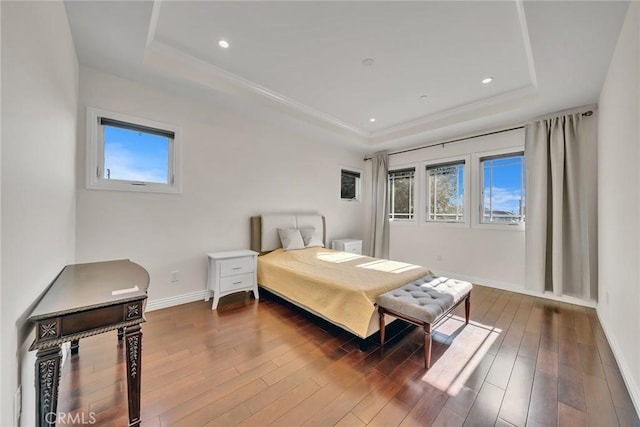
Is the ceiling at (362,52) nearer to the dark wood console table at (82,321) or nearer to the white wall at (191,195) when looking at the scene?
the white wall at (191,195)

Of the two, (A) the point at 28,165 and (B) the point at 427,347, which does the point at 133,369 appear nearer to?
(A) the point at 28,165

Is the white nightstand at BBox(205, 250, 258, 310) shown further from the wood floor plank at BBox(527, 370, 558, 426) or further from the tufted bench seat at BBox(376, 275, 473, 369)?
the wood floor plank at BBox(527, 370, 558, 426)

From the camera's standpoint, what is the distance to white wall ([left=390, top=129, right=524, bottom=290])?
362 centimetres

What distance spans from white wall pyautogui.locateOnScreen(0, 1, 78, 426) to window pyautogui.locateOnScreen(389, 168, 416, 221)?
486 cm

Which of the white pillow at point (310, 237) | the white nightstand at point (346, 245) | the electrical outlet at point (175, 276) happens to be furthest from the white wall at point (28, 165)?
the white nightstand at point (346, 245)

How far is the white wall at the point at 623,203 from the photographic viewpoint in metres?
1.57

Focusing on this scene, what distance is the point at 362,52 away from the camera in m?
2.35

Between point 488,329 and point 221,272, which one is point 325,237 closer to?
point 221,272

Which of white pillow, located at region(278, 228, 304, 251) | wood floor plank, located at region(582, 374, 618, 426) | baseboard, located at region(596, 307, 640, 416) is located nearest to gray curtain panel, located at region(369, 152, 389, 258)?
white pillow, located at region(278, 228, 304, 251)

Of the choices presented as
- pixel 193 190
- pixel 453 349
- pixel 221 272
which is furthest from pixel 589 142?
pixel 193 190

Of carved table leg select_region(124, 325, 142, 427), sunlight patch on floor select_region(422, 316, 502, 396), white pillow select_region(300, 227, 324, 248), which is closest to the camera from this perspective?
carved table leg select_region(124, 325, 142, 427)

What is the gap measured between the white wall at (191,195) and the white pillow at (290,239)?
46 centimetres

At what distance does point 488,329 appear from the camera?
7.97ft

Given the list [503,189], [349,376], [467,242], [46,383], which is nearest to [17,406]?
[46,383]
